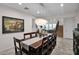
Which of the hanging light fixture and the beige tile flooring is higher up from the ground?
the hanging light fixture

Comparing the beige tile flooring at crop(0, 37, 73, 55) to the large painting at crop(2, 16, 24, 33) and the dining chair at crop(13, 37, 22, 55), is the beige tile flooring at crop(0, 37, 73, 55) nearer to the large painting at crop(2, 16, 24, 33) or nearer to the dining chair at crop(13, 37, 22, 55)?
the dining chair at crop(13, 37, 22, 55)

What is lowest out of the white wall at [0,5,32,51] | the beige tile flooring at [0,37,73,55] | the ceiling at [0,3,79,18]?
the beige tile flooring at [0,37,73,55]

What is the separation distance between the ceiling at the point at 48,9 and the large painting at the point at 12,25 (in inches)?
9.2

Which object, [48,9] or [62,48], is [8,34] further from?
[62,48]

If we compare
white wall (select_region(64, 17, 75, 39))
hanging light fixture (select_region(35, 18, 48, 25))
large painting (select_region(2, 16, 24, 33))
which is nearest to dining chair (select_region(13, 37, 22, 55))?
large painting (select_region(2, 16, 24, 33))

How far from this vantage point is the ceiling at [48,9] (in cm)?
177

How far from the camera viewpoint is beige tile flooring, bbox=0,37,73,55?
1.76 m

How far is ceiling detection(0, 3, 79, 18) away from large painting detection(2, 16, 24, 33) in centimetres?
23

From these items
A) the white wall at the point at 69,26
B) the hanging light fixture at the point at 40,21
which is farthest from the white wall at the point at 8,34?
the white wall at the point at 69,26

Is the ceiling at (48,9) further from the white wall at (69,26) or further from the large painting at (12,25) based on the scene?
the large painting at (12,25)

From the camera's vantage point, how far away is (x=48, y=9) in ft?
6.07

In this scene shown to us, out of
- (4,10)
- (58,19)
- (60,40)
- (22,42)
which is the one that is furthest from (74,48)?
(4,10)

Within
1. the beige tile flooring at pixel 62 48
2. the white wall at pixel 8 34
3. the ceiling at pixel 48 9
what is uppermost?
the ceiling at pixel 48 9

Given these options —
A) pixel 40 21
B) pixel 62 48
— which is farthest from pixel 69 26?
pixel 40 21
